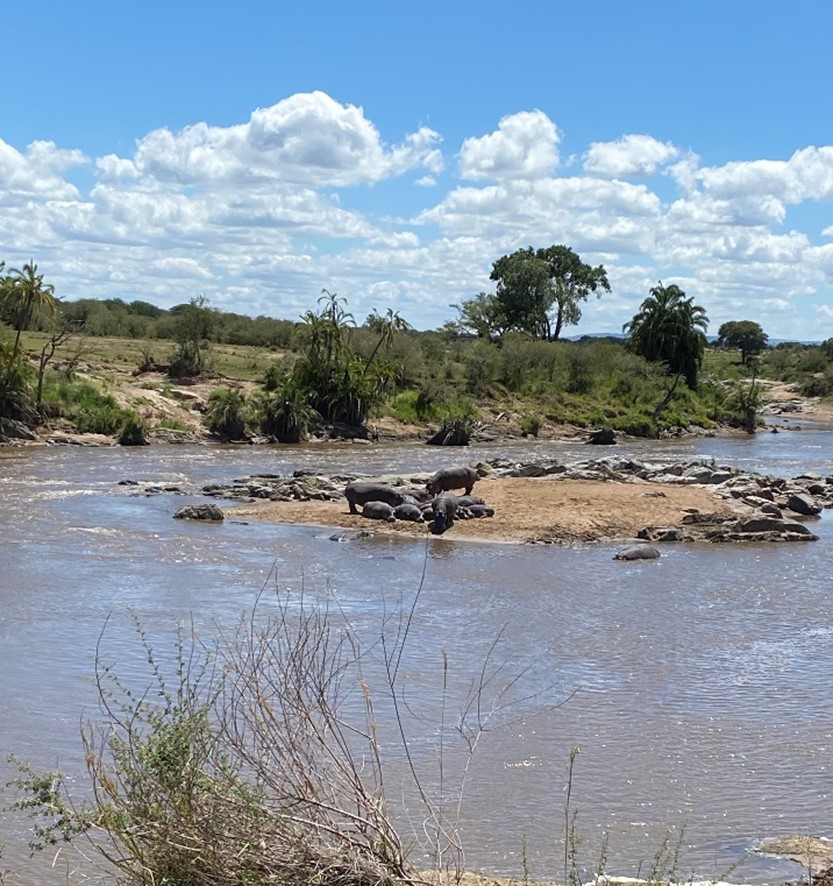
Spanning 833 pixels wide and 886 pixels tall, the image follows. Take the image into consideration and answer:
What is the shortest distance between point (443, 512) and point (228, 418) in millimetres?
25807

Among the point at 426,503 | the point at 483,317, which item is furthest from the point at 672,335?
the point at 426,503

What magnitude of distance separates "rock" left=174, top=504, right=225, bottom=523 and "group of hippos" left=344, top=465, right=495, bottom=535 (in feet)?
9.57

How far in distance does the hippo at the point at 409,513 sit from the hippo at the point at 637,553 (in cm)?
507

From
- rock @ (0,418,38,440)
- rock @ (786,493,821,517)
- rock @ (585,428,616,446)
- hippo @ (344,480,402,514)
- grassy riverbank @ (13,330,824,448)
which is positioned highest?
grassy riverbank @ (13,330,824,448)

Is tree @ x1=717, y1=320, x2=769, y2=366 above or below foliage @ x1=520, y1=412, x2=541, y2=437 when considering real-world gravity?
above

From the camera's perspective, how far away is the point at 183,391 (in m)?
55.1

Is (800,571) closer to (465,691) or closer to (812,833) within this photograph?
(465,691)

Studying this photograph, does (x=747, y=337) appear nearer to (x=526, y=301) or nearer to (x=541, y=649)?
(x=526, y=301)

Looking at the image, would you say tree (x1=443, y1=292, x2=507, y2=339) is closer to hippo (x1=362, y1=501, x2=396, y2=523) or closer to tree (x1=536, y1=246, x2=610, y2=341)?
tree (x1=536, y1=246, x2=610, y2=341)

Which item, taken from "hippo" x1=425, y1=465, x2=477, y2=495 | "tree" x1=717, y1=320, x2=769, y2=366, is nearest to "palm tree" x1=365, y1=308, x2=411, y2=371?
"hippo" x1=425, y1=465, x2=477, y2=495

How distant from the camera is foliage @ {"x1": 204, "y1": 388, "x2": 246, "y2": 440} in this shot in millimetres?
49906

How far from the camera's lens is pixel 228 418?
4988 cm

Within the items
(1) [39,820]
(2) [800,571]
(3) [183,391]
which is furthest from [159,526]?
(3) [183,391]

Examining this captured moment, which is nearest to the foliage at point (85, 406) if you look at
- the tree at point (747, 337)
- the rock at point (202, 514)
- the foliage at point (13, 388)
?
the foliage at point (13, 388)
